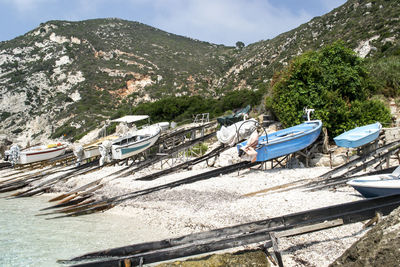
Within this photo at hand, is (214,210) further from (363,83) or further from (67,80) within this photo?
(67,80)

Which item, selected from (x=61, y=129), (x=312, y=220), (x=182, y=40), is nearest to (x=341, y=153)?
(x=312, y=220)

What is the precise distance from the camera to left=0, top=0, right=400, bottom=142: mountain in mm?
44000

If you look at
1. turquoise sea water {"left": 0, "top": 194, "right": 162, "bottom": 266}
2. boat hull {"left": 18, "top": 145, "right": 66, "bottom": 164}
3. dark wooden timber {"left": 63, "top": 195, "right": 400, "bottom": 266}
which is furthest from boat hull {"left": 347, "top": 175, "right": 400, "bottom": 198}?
boat hull {"left": 18, "top": 145, "right": 66, "bottom": 164}

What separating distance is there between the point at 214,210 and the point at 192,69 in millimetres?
64074

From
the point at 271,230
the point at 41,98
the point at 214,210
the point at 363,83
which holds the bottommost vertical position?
the point at 214,210

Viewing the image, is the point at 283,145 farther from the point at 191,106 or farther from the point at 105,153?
the point at 191,106

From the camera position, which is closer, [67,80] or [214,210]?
[214,210]

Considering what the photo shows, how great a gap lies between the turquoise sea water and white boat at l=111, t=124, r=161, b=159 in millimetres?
7666

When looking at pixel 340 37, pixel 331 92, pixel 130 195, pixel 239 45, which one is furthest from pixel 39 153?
pixel 239 45

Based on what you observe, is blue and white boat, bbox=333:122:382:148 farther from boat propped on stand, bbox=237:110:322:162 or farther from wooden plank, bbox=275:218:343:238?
wooden plank, bbox=275:218:343:238

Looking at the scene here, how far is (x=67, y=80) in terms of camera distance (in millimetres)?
64062

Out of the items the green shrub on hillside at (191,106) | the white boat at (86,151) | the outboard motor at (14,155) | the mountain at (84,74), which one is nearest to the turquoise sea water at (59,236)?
the white boat at (86,151)

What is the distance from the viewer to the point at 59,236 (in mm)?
7762

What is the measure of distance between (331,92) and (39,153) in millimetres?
25275
